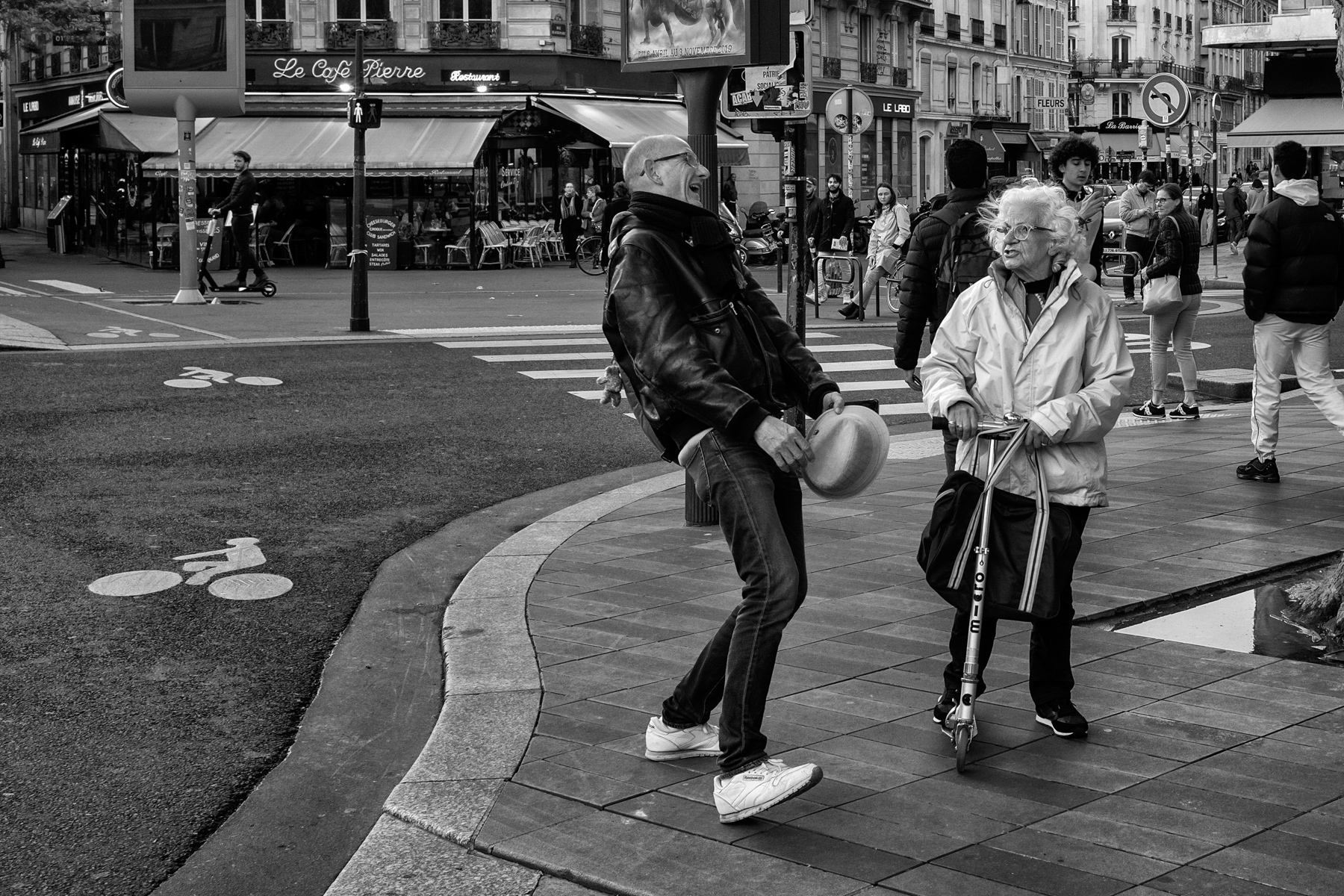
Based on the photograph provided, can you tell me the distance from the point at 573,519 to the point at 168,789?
363cm

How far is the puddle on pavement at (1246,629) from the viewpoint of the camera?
545 centimetres

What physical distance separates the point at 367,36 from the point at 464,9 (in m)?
2.26

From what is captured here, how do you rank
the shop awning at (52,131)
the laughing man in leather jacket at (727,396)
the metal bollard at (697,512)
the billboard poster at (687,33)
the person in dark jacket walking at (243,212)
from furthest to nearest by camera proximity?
the shop awning at (52,131)
the person in dark jacket walking at (243,212)
the metal bollard at (697,512)
the billboard poster at (687,33)
the laughing man in leather jacket at (727,396)

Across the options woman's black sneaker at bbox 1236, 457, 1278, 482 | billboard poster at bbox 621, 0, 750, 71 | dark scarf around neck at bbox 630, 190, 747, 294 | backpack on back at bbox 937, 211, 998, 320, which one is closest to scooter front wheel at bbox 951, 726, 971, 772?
dark scarf around neck at bbox 630, 190, 747, 294

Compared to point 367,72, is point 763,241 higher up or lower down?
lower down

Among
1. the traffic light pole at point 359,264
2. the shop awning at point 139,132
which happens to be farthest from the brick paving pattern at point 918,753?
the shop awning at point 139,132

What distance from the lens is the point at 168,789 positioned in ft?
14.5

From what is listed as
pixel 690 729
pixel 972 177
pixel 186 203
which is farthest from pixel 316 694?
pixel 186 203

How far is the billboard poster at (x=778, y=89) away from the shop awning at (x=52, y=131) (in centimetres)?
2814

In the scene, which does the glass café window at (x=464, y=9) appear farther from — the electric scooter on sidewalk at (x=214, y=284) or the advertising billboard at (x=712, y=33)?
the advertising billboard at (x=712, y=33)

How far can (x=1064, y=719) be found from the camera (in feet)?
14.8

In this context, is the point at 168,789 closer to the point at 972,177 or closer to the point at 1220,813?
the point at 1220,813

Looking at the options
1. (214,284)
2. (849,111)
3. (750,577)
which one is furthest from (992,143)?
(750,577)

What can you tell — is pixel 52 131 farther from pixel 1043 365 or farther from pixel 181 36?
pixel 1043 365
